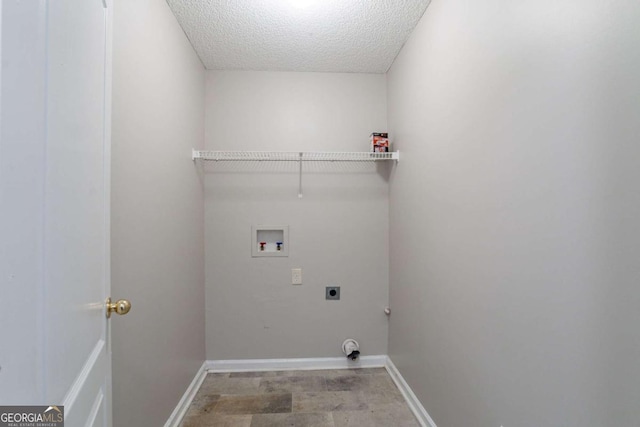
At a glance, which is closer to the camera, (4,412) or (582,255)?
(4,412)

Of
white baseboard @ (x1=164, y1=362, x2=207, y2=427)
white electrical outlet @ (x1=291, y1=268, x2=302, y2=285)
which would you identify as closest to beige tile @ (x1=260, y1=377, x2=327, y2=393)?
white baseboard @ (x1=164, y1=362, x2=207, y2=427)

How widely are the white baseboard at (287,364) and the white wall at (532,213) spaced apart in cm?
82

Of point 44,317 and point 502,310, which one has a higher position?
point 44,317

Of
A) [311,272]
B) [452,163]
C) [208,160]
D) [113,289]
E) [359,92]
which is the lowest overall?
[311,272]

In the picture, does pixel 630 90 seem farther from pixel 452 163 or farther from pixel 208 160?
pixel 208 160

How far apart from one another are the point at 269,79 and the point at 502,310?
2.34 meters

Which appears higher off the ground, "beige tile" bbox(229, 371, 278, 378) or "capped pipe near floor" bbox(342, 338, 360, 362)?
"capped pipe near floor" bbox(342, 338, 360, 362)

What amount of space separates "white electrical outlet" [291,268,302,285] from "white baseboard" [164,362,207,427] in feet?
3.31

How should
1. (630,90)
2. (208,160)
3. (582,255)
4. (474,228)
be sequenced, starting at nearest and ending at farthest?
(630,90) < (582,255) < (474,228) < (208,160)

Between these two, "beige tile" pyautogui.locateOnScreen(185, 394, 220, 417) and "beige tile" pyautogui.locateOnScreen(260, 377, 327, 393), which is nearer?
"beige tile" pyautogui.locateOnScreen(185, 394, 220, 417)

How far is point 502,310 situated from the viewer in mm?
1071

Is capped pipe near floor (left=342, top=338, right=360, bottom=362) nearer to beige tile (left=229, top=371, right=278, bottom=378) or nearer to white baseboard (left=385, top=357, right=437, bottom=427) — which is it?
white baseboard (left=385, top=357, right=437, bottom=427)

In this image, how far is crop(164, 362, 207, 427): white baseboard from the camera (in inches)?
67.3

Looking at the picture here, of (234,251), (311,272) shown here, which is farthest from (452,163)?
(234,251)
